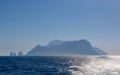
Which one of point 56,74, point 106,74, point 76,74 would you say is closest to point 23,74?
point 56,74

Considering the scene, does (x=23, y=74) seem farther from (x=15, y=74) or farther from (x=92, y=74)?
(x=92, y=74)

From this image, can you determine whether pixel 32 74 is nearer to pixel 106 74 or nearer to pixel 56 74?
pixel 56 74

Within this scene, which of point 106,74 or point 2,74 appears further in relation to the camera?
point 106,74

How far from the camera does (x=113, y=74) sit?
6719 cm

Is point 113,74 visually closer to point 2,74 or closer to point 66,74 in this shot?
point 66,74

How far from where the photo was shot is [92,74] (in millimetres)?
65875

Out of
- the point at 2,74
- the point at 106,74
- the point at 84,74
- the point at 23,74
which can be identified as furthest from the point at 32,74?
the point at 106,74

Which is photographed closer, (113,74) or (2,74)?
(2,74)

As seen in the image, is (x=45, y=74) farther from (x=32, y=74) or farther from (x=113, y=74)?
(x=113, y=74)

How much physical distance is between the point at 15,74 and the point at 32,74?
382cm

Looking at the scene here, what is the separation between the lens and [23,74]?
63.9 metres

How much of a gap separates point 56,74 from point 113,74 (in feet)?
44.7

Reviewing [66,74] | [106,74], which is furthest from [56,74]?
[106,74]

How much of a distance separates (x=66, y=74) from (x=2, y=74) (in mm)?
14464
